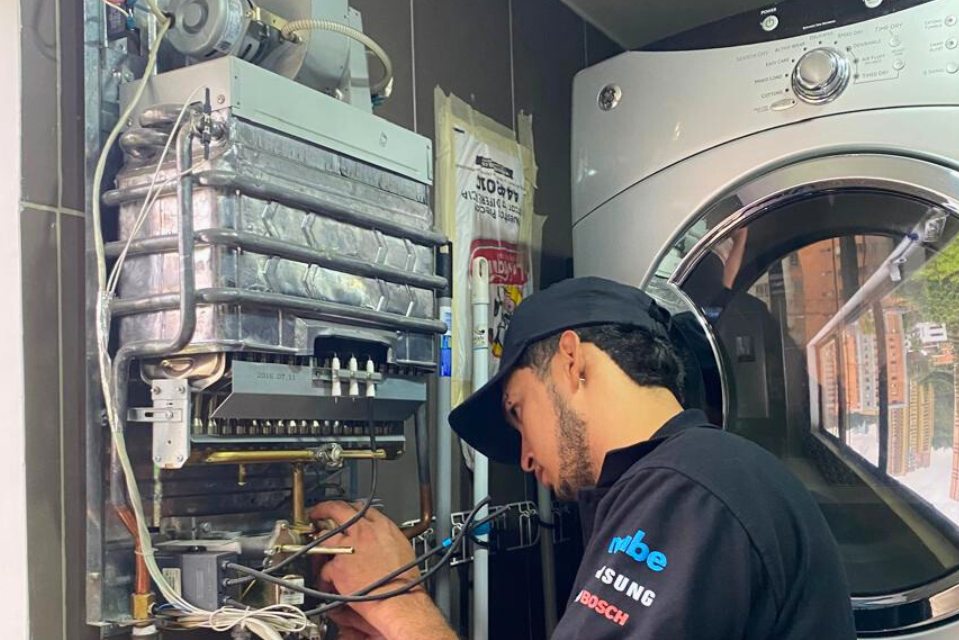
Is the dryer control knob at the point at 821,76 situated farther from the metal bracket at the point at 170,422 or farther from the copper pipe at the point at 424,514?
the metal bracket at the point at 170,422

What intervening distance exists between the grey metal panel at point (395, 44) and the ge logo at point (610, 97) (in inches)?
12.7

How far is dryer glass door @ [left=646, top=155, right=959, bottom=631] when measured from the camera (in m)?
1.28

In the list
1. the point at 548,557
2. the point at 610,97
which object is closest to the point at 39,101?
the point at 610,97

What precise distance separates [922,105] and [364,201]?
773 mm

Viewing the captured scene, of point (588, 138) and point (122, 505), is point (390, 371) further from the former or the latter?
point (588, 138)

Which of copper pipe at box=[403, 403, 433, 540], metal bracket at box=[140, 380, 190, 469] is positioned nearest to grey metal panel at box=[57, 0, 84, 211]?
metal bracket at box=[140, 380, 190, 469]

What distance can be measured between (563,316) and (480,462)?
1.21 ft

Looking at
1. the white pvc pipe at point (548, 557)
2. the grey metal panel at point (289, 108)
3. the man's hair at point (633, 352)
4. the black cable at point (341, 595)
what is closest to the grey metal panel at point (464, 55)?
the grey metal panel at point (289, 108)

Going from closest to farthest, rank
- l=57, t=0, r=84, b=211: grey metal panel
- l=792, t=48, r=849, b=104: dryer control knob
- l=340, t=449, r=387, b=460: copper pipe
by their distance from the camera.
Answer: l=57, t=0, r=84, b=211: grey metal panel < l=340, t=449, r=387, b=460: copper pipe < l=792, t=48, r=849, b=104: dryer control knob

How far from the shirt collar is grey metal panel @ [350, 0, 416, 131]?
2.13 ft

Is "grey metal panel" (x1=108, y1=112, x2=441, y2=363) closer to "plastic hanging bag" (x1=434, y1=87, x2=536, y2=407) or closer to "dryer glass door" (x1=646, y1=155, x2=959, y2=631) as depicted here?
"plastic hanging bag" (x1=434, y1=87, x2=536, y2=407)

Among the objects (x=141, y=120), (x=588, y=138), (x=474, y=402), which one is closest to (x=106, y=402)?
(x=141, y=120)

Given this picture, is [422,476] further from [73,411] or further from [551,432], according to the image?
[73,411]

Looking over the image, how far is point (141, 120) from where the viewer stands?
945 mm
